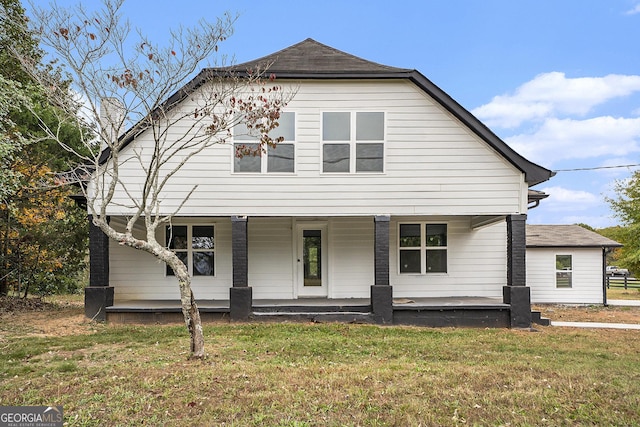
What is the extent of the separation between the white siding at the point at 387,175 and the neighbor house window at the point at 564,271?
18.9 feet

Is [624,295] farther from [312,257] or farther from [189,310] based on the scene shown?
[189,310]

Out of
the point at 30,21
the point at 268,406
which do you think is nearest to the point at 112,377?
the point at 268,406

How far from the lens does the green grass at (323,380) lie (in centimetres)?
396

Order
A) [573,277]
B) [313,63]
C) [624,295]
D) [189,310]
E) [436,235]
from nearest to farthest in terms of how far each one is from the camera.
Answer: [189,310], [313,63], [436,235], [573,277], [624,295]

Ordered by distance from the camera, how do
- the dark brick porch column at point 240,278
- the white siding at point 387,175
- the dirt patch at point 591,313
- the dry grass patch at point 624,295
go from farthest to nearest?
1. the dry grass patch at point 624,295
2. the dirt patch at point 591,313
3. the white siding at point 387,175
4. the dark brick porch column at point 240,278

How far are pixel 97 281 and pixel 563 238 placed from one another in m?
14.0

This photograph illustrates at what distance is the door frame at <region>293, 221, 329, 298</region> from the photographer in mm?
11141

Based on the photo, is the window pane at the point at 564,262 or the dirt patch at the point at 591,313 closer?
the dirt patch at the point at 591,313

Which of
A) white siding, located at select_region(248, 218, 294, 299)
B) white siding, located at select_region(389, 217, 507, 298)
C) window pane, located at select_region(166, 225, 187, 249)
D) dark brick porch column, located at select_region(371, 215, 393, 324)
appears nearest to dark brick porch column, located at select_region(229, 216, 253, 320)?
white siding, located at select_region(248, 218, 294, 299)

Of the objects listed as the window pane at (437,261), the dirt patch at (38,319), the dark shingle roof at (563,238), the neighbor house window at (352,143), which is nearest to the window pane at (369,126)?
the neighbor house window at (352,143)

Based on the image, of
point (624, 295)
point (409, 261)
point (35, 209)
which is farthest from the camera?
point (624, 295)

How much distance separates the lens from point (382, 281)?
30.7 ft

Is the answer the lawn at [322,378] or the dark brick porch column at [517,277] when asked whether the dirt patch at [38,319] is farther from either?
the dark brick porch column at [517,277]

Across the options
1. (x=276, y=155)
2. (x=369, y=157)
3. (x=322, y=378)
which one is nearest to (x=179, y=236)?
(x=276, y=155)
